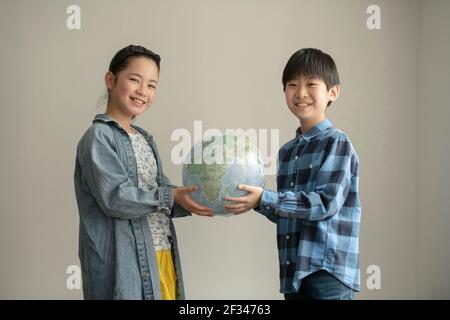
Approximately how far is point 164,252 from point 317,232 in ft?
1.99

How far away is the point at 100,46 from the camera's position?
9.80 ft

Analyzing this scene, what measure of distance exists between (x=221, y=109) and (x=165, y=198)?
123 cm

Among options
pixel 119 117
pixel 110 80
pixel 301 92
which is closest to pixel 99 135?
pixel 119 117

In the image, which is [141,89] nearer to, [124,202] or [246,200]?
[124,202]

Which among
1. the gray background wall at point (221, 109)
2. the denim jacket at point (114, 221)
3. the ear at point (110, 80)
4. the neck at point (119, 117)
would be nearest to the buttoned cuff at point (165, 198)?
the denim jacket at point (114, 221)

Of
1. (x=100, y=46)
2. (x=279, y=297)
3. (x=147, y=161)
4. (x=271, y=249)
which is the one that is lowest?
(x=279, y=297)

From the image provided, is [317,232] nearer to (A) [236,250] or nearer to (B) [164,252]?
(B) [164,252]

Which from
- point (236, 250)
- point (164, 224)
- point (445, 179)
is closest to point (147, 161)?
point (164, 224)

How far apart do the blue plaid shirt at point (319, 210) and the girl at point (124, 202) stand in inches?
12.1

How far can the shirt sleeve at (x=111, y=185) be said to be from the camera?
6.01 ft

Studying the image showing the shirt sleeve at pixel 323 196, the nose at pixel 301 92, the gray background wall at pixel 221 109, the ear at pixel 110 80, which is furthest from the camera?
the gray background wall at pixel 221 109

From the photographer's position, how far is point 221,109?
9.91 ft

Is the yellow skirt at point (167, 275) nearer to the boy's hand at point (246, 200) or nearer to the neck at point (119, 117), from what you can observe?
the boy's hand at point (246, 200)

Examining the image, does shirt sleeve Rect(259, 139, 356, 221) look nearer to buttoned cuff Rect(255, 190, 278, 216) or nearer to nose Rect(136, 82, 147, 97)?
buttoned cuff Rect(255, 190, 278, 216)
